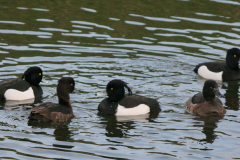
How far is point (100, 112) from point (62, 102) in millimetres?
1012

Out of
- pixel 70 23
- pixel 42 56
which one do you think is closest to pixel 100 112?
pixel 42 56

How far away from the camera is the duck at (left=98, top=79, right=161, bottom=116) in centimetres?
1173

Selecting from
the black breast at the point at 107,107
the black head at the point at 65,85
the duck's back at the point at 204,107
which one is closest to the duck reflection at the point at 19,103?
the black head at the point at 65,85

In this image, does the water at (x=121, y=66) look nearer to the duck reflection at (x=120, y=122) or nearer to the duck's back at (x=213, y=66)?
the duck reflection at (x=120, y=122)

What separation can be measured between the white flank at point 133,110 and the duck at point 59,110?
3.94 ft

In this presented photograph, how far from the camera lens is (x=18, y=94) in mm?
12758

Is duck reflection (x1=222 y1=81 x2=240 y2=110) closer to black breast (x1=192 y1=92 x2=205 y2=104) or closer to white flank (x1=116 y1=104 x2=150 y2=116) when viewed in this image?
black breast (x1=192 y1=92 x2=205 y2=104)

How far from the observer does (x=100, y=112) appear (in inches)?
466

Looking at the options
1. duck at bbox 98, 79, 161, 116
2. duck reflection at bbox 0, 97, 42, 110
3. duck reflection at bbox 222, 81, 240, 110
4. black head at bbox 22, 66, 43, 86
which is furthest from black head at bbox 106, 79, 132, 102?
duck reflection at bbox 222, 81, 240, 110

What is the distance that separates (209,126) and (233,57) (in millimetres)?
5397

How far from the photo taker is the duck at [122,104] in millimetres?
11727

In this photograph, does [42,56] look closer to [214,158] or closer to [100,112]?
[100,112]

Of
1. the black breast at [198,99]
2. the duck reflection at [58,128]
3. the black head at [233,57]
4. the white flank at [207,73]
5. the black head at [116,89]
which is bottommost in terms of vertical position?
the duck reflection at [58,128]

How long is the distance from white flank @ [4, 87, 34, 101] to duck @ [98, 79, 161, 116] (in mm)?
2255
